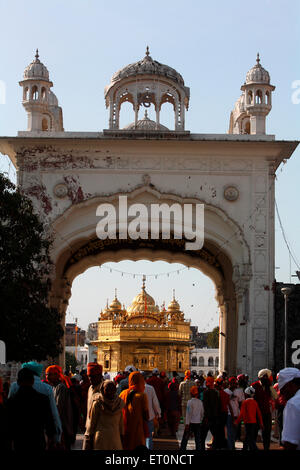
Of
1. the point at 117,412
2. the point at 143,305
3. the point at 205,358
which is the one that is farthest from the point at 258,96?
the point at 205,358

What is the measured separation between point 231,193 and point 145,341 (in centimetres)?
2705

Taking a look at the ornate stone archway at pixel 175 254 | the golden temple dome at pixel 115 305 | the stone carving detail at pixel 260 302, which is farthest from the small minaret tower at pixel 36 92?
the golden temple dome at pixel 115 305

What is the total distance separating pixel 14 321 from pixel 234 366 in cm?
933

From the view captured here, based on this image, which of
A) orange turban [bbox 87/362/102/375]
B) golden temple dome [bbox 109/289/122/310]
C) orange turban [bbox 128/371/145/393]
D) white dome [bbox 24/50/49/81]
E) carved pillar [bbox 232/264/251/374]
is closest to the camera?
orange turban [bbox 128/371/145/393]

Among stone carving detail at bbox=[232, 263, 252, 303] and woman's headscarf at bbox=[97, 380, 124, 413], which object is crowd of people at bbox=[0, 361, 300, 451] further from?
stone carving detail at bbox=[232, 263, 252, 303]

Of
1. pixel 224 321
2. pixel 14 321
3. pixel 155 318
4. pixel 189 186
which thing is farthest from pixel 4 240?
pixel 155 318

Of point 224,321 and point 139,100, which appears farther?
point 224,321

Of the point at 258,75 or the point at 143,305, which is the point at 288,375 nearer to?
the point at 258,75

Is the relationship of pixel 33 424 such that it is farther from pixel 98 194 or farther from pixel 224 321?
pixel 224 321

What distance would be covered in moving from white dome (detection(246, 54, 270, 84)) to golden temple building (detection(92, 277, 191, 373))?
26.7 meters

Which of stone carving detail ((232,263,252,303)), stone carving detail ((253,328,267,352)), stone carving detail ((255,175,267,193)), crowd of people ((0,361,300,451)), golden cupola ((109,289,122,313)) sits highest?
stone carving detail ((255,175,267,193))

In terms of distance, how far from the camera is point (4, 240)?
749 inches

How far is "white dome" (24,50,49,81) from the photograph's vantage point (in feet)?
85.5

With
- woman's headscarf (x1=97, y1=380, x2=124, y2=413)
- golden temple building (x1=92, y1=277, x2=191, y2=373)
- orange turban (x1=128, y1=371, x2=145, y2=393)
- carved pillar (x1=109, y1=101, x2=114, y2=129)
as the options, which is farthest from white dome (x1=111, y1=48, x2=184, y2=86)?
golden temple building (x1=92, y1=277, x2=191, y2=373)
